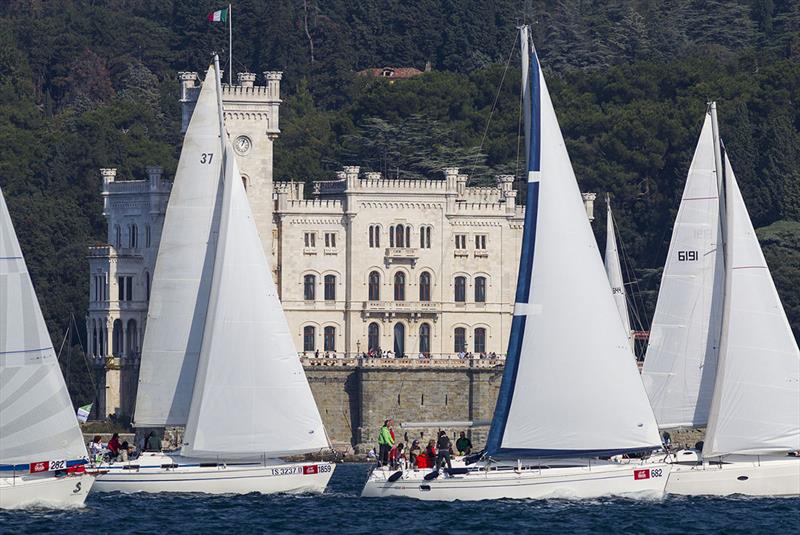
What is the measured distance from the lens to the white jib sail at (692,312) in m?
57.8

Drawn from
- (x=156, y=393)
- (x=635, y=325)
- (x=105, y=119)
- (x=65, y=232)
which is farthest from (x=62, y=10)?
(x=156, y=393)

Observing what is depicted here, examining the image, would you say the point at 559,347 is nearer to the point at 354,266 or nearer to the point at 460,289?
the point at 354,266

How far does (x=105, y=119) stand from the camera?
12069 cm

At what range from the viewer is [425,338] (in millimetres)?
96250

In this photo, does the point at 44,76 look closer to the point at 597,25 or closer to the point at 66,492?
the point at 597,25

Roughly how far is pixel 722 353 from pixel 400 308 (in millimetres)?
40655

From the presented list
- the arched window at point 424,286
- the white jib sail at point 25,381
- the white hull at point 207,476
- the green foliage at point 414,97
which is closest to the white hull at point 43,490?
the white jib sail at point 25,381

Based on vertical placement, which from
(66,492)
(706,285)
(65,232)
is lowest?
(66,492)

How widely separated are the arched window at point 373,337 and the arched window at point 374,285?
1.01 metres

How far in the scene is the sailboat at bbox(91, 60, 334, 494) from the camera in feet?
185

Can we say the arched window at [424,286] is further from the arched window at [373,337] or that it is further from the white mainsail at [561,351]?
the white mainsail at [561,351]

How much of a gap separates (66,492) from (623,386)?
1135 centimetres

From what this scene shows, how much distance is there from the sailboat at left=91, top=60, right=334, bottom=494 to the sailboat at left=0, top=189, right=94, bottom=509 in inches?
221

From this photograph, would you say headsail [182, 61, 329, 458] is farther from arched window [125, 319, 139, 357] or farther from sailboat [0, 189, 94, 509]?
arched window [125, 319, 139, 357]
